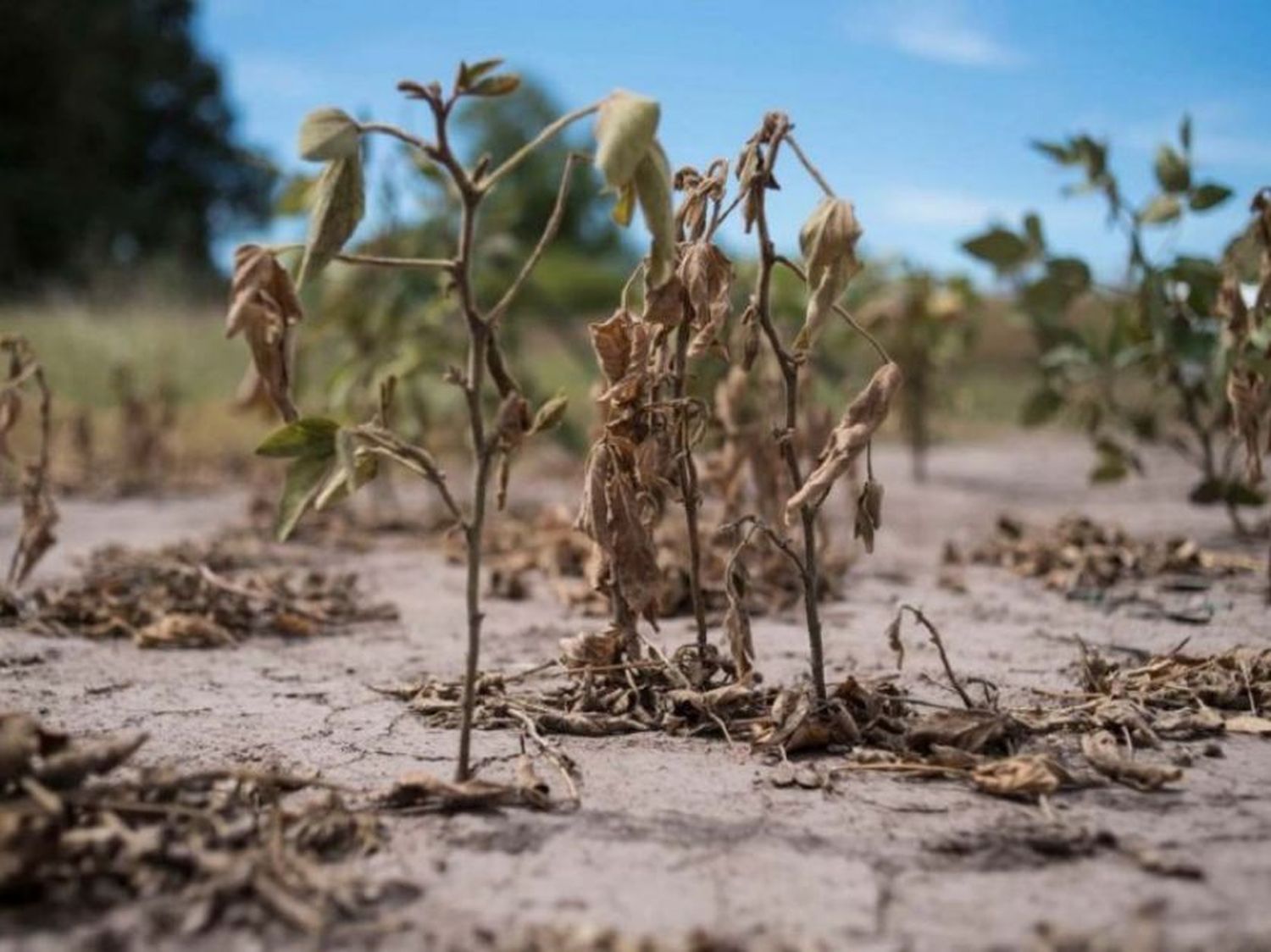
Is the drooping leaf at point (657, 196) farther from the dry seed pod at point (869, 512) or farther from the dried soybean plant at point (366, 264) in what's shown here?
the dry seed pod at point (869, 512)

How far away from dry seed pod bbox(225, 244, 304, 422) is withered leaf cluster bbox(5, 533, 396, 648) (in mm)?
1180

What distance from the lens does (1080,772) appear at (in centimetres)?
168

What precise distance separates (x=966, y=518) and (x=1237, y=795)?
10.9 feet

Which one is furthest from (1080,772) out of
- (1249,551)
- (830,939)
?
(1249,551)

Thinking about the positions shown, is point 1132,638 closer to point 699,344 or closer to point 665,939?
point 699,344

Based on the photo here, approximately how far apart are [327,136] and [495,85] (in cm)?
21

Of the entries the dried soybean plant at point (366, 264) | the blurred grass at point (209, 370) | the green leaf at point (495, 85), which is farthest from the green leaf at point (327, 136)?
the blurred grass at point (209, 370)

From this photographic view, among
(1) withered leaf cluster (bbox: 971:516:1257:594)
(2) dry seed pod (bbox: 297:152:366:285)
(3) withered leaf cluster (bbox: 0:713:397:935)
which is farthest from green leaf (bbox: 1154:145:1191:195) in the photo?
(3) withered leaf cluster (bbox: 0:713:397:935)

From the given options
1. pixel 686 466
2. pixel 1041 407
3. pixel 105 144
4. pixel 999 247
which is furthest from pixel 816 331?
pixel 105 144

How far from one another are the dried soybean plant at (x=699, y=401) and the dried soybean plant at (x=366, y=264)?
181 mm

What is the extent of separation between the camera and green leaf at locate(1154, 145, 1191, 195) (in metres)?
3.08

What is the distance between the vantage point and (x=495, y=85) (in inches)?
60.3

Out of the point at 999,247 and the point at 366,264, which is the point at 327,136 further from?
the point at 999,247

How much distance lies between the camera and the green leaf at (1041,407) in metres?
3.89
